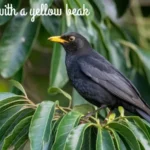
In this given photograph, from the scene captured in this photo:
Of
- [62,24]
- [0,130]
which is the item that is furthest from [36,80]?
[0,130]

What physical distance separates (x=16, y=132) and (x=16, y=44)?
1777 millimetres

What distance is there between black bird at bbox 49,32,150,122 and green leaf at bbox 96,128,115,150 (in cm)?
128

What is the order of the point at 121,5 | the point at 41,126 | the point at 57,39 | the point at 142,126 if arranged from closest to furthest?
the point at 41,126 → the point at 142,126 → the point at 57,39 → the point at 121,5

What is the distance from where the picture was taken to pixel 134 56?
277 inches

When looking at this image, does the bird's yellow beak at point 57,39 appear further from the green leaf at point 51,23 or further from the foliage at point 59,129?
the foliage at point 59,129

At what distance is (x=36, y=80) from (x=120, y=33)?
72.2 inches

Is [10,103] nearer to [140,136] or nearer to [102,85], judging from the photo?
[140,136]

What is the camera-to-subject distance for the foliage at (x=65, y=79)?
428 centimetres

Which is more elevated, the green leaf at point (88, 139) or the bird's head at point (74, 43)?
the bird's head at point (74, 43)

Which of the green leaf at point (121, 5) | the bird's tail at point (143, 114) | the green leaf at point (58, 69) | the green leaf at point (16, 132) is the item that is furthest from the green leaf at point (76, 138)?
the green leaf at point (121, 5)

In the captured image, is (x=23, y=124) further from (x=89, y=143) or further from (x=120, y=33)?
(x=120, y=33)

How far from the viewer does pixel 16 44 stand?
602 cm

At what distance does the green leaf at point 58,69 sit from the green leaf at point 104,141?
1.67m

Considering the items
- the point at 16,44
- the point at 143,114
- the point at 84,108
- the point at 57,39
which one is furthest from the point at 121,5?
the point at 84,108
